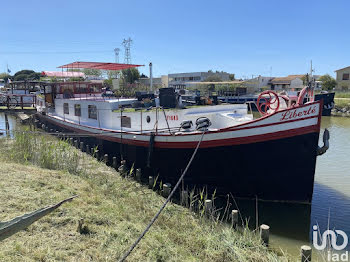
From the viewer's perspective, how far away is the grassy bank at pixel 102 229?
445cm

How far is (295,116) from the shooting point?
7508 mm

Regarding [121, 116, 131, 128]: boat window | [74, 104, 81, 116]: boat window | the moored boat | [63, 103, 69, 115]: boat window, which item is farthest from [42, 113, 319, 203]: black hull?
[63, 103, 69, 115]: boat window

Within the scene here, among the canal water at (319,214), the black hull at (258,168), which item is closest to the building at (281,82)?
the canal water at (319,214)

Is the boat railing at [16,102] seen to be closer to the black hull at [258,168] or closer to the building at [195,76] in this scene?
the black hull at [258,168]

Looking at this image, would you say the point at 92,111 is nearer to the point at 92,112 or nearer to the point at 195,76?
the point at 92,112

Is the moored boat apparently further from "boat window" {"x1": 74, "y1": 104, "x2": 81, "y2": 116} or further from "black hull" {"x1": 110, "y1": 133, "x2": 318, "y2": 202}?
"boat window" {"x1": 74, "y1": 104, "x2": 81, "y2": 116}

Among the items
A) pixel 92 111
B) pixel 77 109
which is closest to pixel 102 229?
pixel 92 111

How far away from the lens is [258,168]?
8.16 meters

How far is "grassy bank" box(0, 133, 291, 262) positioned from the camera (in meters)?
4.45

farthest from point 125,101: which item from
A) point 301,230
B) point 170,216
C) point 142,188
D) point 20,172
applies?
point 301,230

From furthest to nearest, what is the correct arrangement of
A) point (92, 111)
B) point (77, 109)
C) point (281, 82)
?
point (281, 82) < point (77, 109) < point (92, 111)

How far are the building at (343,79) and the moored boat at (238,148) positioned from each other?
165 ft

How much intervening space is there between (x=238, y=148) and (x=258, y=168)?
0.88 meters

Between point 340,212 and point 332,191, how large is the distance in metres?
1.81
